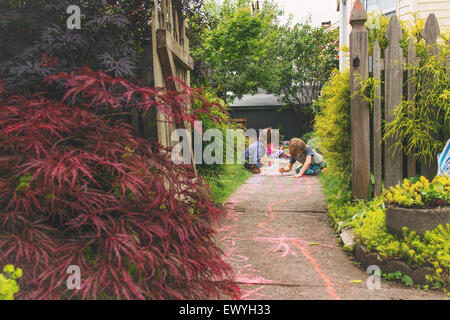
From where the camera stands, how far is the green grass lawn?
5.07 meters

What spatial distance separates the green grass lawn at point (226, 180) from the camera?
507 cm

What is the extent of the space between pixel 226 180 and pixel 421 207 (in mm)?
4352

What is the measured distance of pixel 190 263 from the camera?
2115 millimetres

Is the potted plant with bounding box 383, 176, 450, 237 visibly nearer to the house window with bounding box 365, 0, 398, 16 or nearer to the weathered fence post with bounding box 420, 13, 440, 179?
the weathered fence post with bounding box 420, 13, 440, 179

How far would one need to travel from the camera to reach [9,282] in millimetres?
1773

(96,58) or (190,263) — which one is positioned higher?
(96,58)

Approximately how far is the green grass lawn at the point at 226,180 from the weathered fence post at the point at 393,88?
6.49 feet

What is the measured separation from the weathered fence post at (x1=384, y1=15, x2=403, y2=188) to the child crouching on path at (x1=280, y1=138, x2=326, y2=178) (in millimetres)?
3404

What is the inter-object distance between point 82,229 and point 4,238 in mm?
391

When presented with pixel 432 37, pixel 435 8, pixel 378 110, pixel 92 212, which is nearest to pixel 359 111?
pixel 378 110

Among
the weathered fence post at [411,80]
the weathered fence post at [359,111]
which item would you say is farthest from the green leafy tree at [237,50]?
the weathered fence post at [411,80]
